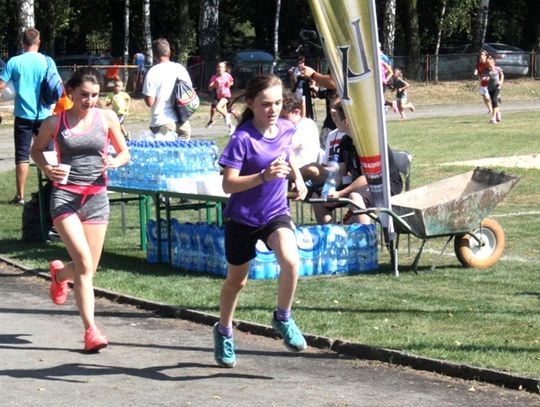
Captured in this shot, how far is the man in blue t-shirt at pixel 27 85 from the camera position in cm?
1577

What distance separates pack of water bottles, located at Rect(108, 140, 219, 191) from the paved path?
11.0ft

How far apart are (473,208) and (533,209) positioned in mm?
5001

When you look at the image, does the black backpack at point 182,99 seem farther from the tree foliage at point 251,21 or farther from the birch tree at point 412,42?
the tree foliage at point 251,21

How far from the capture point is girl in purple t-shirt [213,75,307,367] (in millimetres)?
7559

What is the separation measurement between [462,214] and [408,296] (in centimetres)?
120

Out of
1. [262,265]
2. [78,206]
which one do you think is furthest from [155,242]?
[78,206]

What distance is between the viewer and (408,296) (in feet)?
32.9

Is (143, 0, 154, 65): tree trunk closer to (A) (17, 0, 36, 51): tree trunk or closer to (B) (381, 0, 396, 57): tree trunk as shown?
(B) (381, 0, 396, 57): tree trunk

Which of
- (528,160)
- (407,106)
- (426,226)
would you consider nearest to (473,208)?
(426,226)

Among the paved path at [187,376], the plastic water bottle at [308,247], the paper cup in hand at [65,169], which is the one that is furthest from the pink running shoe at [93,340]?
the plastic water bottle at [308,247]

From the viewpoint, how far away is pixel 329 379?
7566 mm

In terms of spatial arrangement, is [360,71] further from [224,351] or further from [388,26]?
[388,26]

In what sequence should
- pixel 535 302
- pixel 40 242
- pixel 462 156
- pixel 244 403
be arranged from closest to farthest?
1. pixel 244 403
2. pixel 535 302
3. pixel 40 242
4. pixel 462 156

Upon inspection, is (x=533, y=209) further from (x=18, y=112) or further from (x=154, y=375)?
(x=154, y=375)
